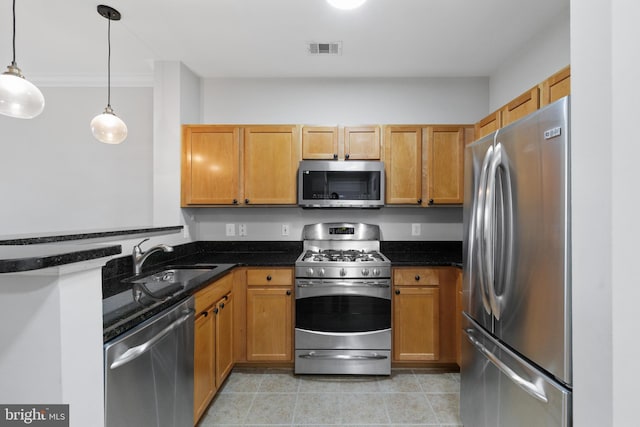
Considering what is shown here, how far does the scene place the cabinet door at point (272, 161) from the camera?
2.84m

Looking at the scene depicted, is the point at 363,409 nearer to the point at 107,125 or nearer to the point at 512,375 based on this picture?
the point at 512,375

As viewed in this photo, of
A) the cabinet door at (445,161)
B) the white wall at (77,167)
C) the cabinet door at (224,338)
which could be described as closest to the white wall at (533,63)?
the cabinet door at (445,161)

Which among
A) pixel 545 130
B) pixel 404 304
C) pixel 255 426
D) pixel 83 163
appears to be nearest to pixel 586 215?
pixel 545 130

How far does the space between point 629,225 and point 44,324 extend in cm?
149

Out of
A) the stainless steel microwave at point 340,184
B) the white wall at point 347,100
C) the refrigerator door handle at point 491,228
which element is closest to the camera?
the refrigerator door handle at point 491,228

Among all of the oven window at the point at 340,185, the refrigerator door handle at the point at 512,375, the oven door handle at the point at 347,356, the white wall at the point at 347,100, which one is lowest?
the oven door handle at the point at 347,356

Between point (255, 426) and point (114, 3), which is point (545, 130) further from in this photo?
point (114, 3)

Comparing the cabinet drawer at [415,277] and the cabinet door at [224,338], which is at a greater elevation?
the cabinet drawer at [415,277]

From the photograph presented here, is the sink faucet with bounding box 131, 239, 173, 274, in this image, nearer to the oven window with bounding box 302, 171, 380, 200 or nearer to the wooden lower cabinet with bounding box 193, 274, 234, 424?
the wooden lower cabinet with bounding box 193, 274, 234, 424

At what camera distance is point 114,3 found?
6.53 ft

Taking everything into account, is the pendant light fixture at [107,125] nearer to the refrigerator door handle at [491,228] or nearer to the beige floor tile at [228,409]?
the beige floor tile at [228,409]

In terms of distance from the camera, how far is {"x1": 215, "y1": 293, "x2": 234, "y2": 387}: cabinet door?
2160 mm

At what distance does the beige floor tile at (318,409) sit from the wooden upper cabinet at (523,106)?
7.87ft

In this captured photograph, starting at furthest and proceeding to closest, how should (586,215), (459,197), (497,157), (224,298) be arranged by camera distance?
(459,197)
(224,298)
(497,157)
(586,215)
